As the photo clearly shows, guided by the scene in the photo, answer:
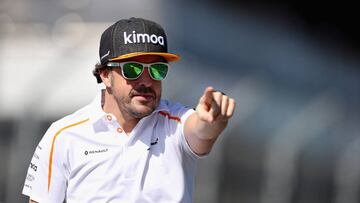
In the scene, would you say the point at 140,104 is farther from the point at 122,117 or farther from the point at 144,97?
the point at 122,117

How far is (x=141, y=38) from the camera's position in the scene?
324cm

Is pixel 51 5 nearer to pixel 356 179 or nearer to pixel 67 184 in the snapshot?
pixel 356 179

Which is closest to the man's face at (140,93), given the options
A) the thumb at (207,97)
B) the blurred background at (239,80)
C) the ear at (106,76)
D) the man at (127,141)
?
the man at (127,141)

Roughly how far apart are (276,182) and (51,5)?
2931 mm

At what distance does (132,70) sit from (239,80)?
4.35 metres

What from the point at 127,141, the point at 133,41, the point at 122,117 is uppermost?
the point at 133,41

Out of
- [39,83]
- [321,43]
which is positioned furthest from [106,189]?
[321,43]

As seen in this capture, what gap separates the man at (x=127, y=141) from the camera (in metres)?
3.20

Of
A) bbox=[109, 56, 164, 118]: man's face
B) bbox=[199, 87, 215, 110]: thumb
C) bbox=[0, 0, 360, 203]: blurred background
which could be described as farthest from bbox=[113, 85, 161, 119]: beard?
bbox=[0, 0, 360, 203]: blurred background

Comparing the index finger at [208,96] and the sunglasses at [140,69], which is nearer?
the index finger at [208,96]

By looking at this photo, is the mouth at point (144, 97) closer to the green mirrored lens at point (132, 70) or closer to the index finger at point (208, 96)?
the green mirrored lens at point (132, 70)

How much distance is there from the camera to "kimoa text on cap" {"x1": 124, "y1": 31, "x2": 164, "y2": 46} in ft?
10.6

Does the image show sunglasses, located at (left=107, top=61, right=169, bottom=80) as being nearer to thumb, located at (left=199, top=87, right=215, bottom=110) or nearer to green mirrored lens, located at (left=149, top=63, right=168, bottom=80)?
green mirrored lens, located at (left=149, top=63, right=168, bottom=80)

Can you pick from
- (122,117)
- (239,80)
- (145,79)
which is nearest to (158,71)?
(145,79)
